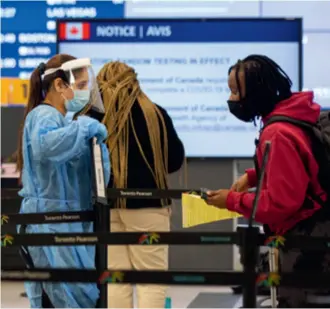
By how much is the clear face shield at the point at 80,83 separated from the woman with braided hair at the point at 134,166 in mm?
285

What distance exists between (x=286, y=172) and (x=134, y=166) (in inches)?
66.7

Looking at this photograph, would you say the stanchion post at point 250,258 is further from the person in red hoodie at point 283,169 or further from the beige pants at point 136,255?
the beige pants at point 136,255

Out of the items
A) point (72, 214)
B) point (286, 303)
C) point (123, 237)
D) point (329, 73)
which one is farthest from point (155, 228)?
point (329, 73)

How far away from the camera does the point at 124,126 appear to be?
3785mm

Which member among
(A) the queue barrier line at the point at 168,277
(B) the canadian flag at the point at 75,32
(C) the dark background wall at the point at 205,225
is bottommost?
(C) the dark background wall at the point at 205,225

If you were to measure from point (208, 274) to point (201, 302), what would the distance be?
10.4 feet

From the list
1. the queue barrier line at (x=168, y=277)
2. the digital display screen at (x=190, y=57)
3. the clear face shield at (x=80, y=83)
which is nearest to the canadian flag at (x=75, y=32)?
the digital display screen at (x=190, y=57)

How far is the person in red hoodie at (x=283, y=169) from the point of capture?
86.7 inches

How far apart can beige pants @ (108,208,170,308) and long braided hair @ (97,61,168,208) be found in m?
0.09

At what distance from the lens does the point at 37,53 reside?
21.8 feet

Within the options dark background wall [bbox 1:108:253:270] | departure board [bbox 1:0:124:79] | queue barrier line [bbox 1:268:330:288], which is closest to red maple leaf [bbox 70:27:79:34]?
departure board [bbox 1:0:124:79]

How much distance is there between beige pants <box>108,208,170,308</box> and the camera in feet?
12.4

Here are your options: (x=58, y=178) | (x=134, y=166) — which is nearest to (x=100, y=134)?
(x=58, y=178)

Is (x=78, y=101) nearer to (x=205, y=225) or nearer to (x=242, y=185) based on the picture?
(x=242, y=185)
